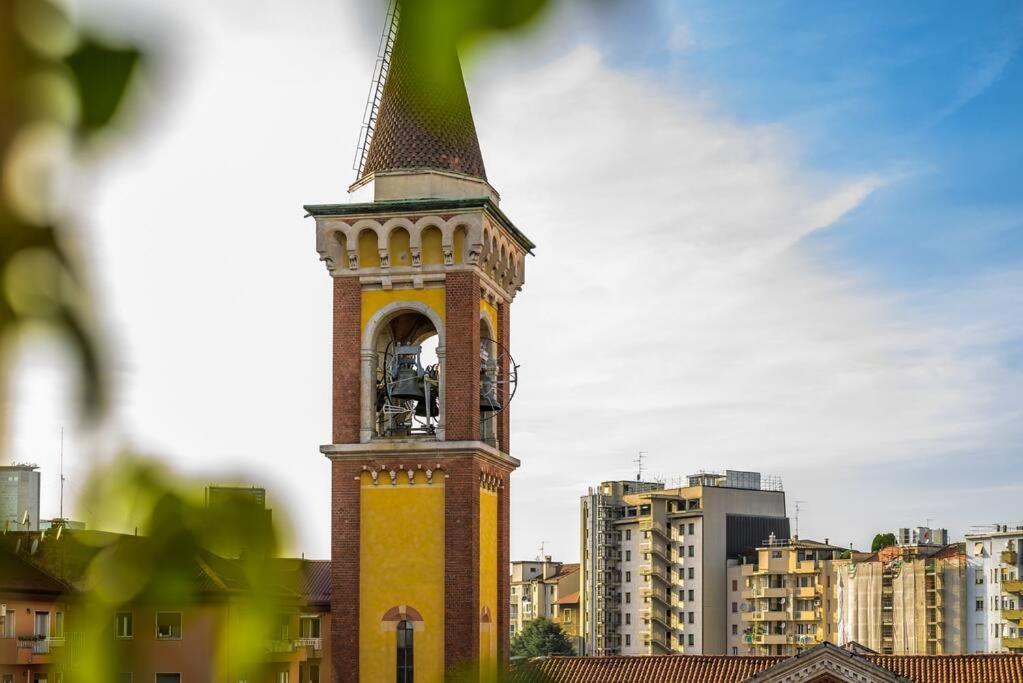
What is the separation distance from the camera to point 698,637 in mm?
87000

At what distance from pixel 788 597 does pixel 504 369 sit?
212 ft

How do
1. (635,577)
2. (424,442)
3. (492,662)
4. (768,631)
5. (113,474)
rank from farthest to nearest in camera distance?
(635,577) < (768,631) < (424,442) < (492,662) < (113,474)

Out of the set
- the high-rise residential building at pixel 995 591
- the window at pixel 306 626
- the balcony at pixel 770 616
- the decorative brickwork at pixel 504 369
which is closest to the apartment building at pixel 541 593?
the balcony at pixel 770 616

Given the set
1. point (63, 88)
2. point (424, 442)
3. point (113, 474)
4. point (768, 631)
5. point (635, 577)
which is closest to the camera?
point (63, 88)

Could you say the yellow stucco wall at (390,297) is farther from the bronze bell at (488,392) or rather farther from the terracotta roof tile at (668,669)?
the terracotta roof tile at (668,669)

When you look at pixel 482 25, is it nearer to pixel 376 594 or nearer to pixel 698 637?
pixel 376 594

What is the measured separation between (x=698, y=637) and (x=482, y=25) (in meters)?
88.1

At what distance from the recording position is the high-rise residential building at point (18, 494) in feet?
3.91

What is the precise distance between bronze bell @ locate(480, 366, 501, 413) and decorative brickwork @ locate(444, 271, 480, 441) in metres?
0.61

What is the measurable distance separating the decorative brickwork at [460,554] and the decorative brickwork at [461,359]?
1.51 ft

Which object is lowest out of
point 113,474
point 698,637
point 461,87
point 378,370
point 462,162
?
point 698,637

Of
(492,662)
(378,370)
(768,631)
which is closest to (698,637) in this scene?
(768,631)

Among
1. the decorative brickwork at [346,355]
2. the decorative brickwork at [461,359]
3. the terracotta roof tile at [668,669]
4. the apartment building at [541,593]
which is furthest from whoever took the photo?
the apartment building at [541,593]

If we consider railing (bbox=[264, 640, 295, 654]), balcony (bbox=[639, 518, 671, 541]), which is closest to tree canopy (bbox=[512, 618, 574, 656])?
balcony (bbox=[639, 518, 671, 541])
